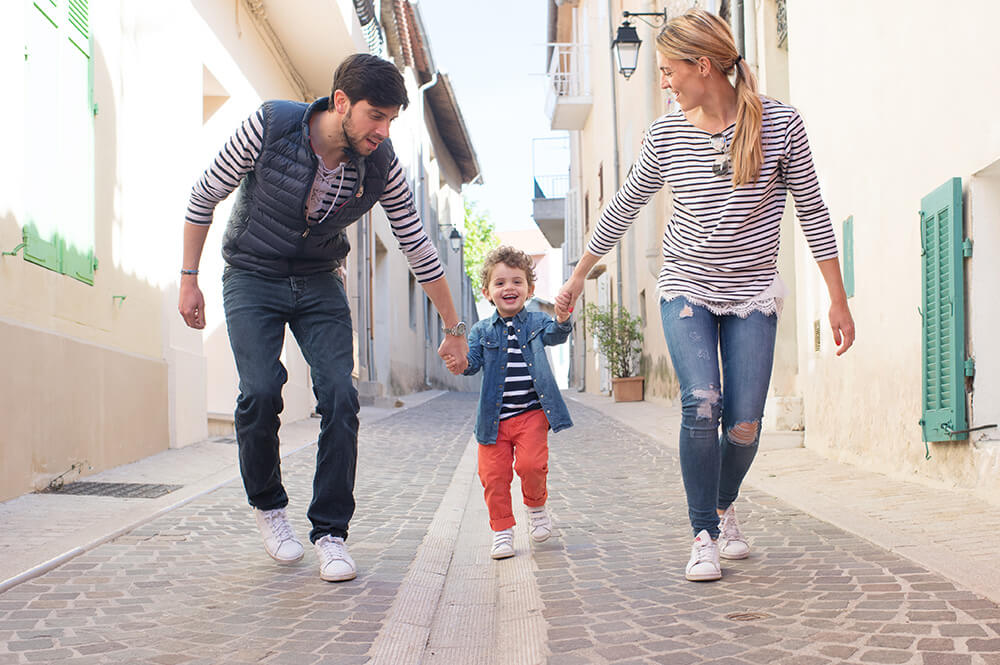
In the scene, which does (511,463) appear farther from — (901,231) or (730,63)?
(901,231)

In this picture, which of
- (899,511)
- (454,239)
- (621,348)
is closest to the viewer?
(899,511)

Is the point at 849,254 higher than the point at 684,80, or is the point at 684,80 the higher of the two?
the point at 684,80

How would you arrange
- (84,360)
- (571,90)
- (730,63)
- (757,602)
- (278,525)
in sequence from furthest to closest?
(571,90) < (84,360) < (278,525) < (730,63) < (757,602)

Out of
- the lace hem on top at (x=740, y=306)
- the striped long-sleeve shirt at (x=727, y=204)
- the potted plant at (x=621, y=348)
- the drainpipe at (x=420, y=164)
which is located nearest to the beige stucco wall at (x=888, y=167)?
the striped long-sleeve shirt at (x=727, y=204)

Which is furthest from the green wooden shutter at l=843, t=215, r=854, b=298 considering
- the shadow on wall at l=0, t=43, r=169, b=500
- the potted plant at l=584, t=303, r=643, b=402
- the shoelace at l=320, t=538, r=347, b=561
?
the potted plant at l=584, t=303, r=643, b=402

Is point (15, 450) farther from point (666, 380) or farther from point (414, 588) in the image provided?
point (666, 380)

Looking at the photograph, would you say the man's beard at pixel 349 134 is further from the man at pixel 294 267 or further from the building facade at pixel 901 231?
the building facade at pixel 901 231

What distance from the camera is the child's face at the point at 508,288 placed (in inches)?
174

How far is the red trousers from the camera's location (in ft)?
14.1

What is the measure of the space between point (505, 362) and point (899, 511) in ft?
6.63

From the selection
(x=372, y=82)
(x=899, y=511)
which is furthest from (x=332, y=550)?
(x=899, y=511)

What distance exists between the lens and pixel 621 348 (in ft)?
57.6

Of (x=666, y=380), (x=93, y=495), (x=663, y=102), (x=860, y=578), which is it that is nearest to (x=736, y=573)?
(x=860, y=578)

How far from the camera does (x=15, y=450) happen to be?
5.39m
